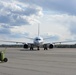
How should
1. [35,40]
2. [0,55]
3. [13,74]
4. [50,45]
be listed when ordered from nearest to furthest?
1. [13,74]
2. [0,55]
3. [35,40]
4. [50,45]

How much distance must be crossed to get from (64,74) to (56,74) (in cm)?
46

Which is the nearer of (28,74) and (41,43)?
(28,74)

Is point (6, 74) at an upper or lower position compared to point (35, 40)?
lower

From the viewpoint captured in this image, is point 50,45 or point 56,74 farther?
point 50,45

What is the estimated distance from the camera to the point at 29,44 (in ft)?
251

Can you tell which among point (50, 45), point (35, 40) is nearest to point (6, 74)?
point (35, 40)

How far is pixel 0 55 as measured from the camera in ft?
86.2

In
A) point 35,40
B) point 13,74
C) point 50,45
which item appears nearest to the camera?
point 13,74

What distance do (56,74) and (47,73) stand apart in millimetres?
702

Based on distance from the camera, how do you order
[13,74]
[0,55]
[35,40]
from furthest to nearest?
[35,40] < [0,55] < [13,74]

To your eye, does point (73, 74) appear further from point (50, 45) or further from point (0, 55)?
point (50, 45)

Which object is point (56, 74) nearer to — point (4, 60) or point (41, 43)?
point (4, 60)

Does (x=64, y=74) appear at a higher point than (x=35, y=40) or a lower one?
lower

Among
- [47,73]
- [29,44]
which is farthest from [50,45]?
[47,73]
